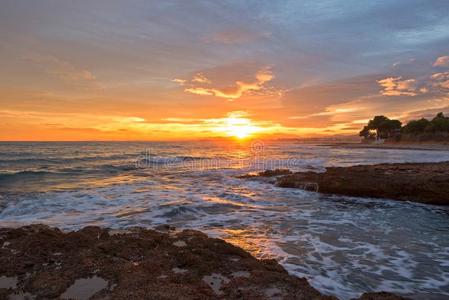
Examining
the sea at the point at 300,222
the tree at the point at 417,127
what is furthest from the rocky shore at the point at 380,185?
the tree at the point at 417,127

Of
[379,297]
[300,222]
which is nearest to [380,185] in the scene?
[300,222]

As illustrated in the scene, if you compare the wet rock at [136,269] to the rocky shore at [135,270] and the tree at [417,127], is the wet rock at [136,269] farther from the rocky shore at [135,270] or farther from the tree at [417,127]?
the tree at [417,127]

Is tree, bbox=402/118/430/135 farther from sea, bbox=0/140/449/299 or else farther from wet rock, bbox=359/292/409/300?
wet rock, bbox=359/292/409/300

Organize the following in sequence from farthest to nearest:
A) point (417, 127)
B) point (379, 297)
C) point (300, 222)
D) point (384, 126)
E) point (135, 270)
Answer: point (384, 126) → point (417, 127) → point (300, 222) → point (135, 270) → point (379, 297)

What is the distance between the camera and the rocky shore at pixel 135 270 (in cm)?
426

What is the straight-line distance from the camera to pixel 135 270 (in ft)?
16.1

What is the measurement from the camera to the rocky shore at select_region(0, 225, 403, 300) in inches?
168

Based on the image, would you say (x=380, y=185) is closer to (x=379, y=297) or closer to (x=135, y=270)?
(x=379, y=297)

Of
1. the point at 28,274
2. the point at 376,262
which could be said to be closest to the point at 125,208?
the point at 28,274

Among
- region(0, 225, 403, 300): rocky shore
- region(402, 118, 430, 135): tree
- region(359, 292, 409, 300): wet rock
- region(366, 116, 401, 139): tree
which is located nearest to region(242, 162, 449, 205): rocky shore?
region(359, 292, 409, 300): wet rock

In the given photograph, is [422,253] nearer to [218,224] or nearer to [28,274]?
[218,224]

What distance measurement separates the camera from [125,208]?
11094mm

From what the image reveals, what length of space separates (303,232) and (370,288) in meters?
3.05

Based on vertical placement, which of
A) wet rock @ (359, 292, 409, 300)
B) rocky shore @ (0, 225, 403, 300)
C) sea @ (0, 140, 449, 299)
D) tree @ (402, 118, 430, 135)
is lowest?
sea @ (0, 140, 449, 299)
